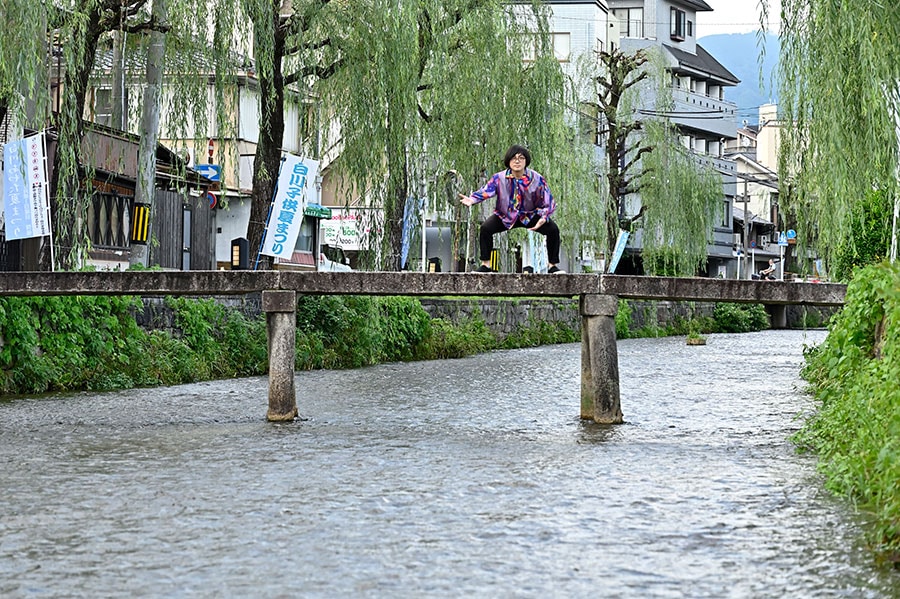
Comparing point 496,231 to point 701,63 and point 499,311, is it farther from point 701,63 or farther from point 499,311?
point 701,63

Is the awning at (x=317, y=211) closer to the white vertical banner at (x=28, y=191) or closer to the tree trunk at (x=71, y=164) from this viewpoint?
the tree trunk at (x=71, y=164)

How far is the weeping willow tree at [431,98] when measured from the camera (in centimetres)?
1877

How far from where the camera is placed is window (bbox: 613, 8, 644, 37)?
2424 inches

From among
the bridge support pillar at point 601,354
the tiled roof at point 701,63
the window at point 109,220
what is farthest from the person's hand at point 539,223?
the tiled roof at point 701,63

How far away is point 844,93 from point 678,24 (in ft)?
176

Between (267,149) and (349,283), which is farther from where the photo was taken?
(267,149)

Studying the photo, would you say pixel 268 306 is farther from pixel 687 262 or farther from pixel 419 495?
pixel 687 262

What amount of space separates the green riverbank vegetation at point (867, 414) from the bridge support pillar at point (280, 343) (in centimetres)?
487

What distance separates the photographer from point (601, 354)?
1283 centimetres

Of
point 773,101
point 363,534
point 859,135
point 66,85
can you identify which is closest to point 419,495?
point 363,534

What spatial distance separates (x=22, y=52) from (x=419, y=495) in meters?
7.23

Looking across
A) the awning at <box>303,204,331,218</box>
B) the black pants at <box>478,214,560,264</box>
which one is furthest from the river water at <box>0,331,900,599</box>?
the awning at <box>303,204,331,218</box>

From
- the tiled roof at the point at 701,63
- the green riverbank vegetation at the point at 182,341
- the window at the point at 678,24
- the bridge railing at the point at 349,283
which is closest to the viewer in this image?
the bridge railing at the point at 349,283

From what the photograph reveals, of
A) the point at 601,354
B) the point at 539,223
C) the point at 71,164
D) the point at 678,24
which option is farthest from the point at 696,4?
the point at 601,354
